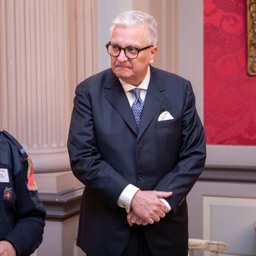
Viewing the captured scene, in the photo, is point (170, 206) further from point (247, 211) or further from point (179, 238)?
point (247, 211)

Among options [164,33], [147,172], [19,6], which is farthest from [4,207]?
[164,33]

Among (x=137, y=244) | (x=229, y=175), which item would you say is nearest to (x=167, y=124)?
(x=137, y=244)

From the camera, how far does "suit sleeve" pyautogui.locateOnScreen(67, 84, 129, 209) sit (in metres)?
2.21

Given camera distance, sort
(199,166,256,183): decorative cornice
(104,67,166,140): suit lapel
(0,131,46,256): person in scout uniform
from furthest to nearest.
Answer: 1. (199,166,256,183): decorative cornice
2. (104,67,166,140): suit lapel
3. (0,131,46,256): person in scout uniform

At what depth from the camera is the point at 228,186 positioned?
13.4ft

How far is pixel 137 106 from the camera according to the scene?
2.36 m

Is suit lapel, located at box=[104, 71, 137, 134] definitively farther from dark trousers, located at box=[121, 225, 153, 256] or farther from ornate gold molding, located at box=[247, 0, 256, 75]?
ornate gold molding, located at box=[247, 0, 256, 75]

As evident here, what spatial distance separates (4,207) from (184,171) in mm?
822

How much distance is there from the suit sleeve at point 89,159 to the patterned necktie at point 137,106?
176 millimetres

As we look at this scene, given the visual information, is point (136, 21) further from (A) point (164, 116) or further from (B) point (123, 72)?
(A) point (164, 116)

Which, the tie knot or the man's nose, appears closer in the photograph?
the man's nose

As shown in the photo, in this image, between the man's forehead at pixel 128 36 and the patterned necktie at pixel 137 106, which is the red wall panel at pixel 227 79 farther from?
the man's forehead at pixel 128 36

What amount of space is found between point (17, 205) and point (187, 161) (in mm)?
797

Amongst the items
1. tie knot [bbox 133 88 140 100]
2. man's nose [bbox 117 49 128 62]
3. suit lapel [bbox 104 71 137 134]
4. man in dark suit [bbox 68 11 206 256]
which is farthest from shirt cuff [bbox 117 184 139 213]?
man's nose [bbox 117 49 128 62]
